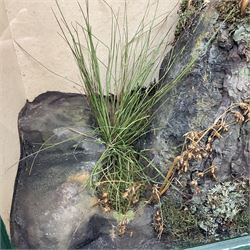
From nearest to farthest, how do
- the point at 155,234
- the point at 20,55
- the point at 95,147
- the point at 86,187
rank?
the point at 155,234 < the point at 86,187 < the point at 95,147 < the point at 20,55

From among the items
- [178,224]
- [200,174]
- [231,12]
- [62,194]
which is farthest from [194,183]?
[231,12]

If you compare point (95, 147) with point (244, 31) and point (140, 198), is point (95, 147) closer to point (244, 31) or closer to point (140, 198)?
point (140, 198)

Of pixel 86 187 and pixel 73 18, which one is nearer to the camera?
pixel 86 187

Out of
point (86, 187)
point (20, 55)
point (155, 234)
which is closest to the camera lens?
point (155, 234)

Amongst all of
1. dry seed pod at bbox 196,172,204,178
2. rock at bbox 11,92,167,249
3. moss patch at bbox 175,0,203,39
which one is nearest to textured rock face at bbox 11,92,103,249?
rock at bbox 11,92,167,249

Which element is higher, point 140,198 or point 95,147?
point 95,147

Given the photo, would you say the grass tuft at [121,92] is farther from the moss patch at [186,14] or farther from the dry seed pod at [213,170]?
the dry seed pod at [213,170]

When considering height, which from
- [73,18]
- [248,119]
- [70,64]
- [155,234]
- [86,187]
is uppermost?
[73,18]

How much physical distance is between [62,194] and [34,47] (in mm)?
671

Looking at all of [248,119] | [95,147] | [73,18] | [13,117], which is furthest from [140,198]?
[73,18]

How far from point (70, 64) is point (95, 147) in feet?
1.37

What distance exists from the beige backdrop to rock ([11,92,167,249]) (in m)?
0.08

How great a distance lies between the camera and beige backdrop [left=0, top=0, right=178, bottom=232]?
6.14 ft

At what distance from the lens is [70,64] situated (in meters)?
2.10
